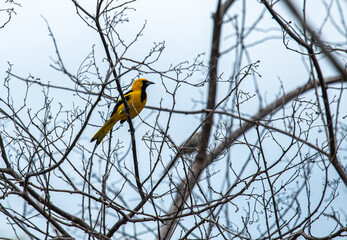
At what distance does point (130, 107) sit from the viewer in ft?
21.2

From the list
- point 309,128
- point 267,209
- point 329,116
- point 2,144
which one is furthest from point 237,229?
point 329,116

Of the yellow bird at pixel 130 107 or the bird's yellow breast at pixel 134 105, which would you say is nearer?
the yellow bird at pixel 130 107

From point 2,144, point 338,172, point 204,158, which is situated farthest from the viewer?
point 204,158

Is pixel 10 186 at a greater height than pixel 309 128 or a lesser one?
lesser

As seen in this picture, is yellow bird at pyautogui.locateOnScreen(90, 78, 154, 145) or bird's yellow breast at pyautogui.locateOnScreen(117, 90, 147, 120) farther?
bird's yellow breast at pyautogui.locateOnScreen(117, 90, 147, 120)

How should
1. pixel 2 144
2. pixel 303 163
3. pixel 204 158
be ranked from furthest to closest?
pixel 204 158 < pixel 303 163 < pixel 2 144

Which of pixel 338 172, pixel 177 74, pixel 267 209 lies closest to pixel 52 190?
pixel 177 74

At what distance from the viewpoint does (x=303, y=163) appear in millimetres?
4199

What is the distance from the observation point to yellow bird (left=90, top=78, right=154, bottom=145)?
19.7 feet

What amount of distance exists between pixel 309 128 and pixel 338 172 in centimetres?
243

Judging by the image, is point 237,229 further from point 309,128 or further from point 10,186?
point 10,186

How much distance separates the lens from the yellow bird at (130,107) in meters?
6.00

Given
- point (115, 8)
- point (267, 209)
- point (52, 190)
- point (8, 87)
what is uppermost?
point (115, 8)

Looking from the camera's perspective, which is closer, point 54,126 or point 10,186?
point 10,186
